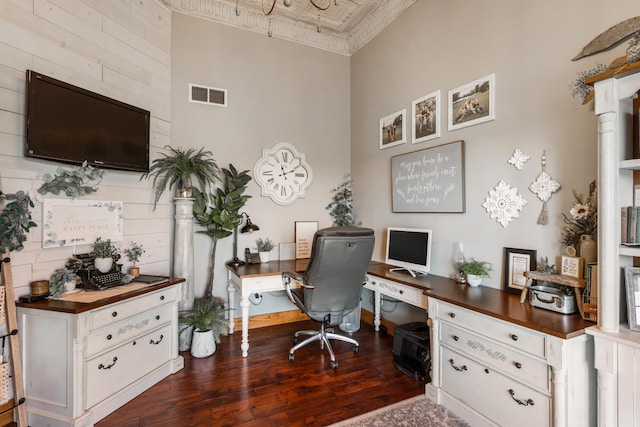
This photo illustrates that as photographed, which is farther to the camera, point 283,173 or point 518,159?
point 283,173

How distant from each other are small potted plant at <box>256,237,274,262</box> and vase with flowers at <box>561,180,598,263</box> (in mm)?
2605

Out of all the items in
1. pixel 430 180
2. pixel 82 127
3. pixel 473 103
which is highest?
pixel 473 103

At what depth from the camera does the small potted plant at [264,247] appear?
3.43 meters

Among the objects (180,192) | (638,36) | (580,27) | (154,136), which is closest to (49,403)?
(180,192)

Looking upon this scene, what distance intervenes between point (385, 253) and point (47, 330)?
9.34 feet

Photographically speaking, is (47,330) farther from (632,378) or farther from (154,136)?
(632,378)

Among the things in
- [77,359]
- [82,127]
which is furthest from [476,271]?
[82,127]

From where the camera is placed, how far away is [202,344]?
2.79m

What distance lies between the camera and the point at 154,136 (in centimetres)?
296

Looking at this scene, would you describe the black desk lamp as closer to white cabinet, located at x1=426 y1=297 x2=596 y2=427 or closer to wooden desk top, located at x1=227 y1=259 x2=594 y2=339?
wooden desk top, located at x1=227 y1=259 x2=594 y2=339

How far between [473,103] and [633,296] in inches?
64.2

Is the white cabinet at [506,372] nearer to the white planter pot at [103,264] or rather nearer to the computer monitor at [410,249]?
the computer monitor at [410,249]

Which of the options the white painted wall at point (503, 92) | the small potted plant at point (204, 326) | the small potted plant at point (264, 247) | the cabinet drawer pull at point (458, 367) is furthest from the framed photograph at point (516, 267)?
the small potted plant at point (204, 326)

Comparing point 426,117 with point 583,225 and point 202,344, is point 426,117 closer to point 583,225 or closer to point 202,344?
point 583,225
